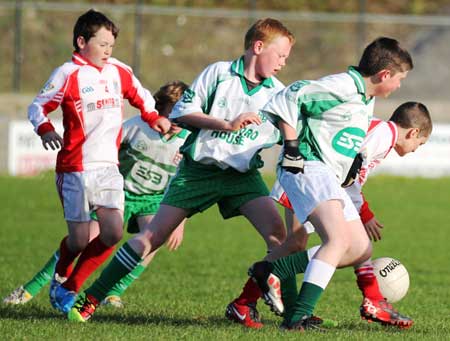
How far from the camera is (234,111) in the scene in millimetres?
6691

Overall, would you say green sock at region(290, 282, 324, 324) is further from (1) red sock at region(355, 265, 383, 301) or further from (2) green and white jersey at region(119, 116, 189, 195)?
(2) green and white jersey at region(119, 116, 189, 195)

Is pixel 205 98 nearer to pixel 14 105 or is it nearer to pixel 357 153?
pixel 357 153

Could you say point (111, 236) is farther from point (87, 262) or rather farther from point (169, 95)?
point (169, 95)

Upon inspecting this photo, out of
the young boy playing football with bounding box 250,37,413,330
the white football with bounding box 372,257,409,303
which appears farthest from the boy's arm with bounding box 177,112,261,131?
the white football with bounding box 372,257,409,303

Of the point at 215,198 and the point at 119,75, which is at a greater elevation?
the point at 119,75

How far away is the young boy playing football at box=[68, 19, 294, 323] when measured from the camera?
6.68 meters

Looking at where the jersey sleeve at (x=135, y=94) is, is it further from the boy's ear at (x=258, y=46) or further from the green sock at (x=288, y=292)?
the green sock at (x=288, y=292)

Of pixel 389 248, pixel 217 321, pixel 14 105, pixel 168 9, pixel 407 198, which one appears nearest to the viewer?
pixel 217 321

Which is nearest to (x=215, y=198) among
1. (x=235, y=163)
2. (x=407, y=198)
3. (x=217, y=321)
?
(x=235, y=163)

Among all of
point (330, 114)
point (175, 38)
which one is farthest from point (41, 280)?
point (175, 38)

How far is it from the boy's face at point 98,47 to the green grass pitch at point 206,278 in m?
1.72

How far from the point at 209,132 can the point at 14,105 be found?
14465 millimetres

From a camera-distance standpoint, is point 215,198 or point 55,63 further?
point 55,63

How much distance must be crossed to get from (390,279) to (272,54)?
5.49 ft
